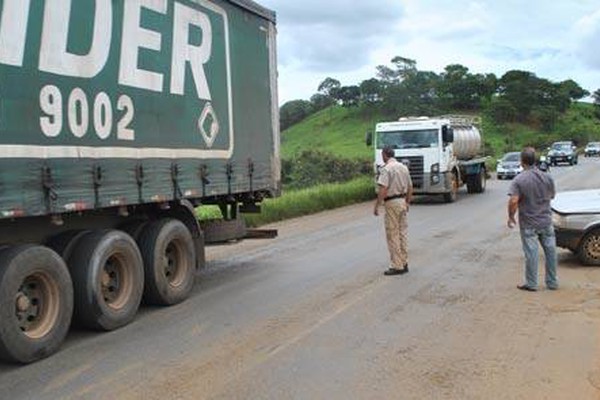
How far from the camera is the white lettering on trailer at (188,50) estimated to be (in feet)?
31.2

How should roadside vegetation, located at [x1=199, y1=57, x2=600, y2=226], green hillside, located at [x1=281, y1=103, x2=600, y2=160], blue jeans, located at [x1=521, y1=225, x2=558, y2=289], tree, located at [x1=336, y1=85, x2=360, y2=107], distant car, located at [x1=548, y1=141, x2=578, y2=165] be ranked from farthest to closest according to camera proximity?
tree, located at [x1=336, y1=85, x2=360, y2=107]
roadside vegetation, located at [x1=199, y1=57, x2=600, y2=226]
green hillside, located at [x1=281, y1=103, x2=600, y2=160]
distant car, located at [x1=548, y1=141, x2=578, y2=165]
blue jeans, located at [x1=521, y1=225, x2=558, y2=289]

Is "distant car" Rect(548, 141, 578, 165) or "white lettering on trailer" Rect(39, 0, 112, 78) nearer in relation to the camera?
"white lettering on trailer" Rect(39, 0, 112, 78)

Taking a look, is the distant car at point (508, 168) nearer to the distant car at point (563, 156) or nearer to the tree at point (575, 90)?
the distant car at point (563, 156)

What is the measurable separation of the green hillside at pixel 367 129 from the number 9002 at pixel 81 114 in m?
72.7

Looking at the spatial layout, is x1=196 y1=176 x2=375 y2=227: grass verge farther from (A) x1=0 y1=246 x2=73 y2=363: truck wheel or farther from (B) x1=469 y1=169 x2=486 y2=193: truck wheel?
(A) x1=0 y1=246 x2=73 y2=363: truck wheel

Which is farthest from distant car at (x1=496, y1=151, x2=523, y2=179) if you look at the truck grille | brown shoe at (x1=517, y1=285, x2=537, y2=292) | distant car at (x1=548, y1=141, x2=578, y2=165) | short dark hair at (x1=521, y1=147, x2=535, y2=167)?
brown shoe at (x1=517, y1=285, x2=537, y2=292)

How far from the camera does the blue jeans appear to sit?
996cm

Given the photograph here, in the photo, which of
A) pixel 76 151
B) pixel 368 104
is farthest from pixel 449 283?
pixel 368 104

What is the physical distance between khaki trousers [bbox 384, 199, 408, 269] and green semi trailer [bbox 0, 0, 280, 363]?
2.05 meters

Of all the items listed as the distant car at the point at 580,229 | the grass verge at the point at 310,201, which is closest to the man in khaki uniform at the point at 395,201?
the distant car at the point at 580,229

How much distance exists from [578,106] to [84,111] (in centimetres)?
11838

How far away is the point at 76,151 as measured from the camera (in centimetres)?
760

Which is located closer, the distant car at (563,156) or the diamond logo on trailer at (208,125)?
the diamond logo on trailer at (208,125)

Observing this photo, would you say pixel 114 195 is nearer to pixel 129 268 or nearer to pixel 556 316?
pixel 129 268
